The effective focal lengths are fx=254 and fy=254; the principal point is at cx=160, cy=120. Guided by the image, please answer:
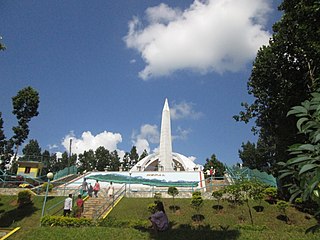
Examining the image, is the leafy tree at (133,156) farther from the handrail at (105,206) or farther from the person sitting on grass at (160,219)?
the person sitting on grass at (160,219)

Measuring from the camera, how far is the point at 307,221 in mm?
11891

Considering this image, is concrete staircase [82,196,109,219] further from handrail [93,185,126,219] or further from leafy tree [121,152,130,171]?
leafy tree [121,152,130,171]

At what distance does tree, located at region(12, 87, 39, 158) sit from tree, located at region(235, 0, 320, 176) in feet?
84.9

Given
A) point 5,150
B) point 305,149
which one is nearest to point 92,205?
point 305,149

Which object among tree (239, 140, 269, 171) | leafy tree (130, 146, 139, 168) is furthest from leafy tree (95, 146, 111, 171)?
tree (239, 140, 269, 171)

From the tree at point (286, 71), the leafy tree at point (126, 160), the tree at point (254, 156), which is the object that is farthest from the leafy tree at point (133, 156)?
the tree at point (286, 71)

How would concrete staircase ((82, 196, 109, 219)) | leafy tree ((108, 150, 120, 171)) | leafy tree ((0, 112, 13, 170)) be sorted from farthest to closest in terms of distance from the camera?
leafy tree ((108, 150, 120, 171)), leafy tree ((0, 112, 13, 170)), concrete staircase ((82, 196, 109, 219))

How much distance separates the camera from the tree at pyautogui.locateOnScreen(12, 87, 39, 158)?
32.5 meters

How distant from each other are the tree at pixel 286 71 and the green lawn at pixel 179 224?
4667mm

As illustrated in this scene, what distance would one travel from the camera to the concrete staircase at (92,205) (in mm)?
13789

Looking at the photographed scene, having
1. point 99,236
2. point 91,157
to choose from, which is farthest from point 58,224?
point 91,157

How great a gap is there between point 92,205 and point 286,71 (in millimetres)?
15289

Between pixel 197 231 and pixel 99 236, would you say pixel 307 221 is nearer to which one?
pixel 197 231

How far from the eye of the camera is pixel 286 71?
17.2m
